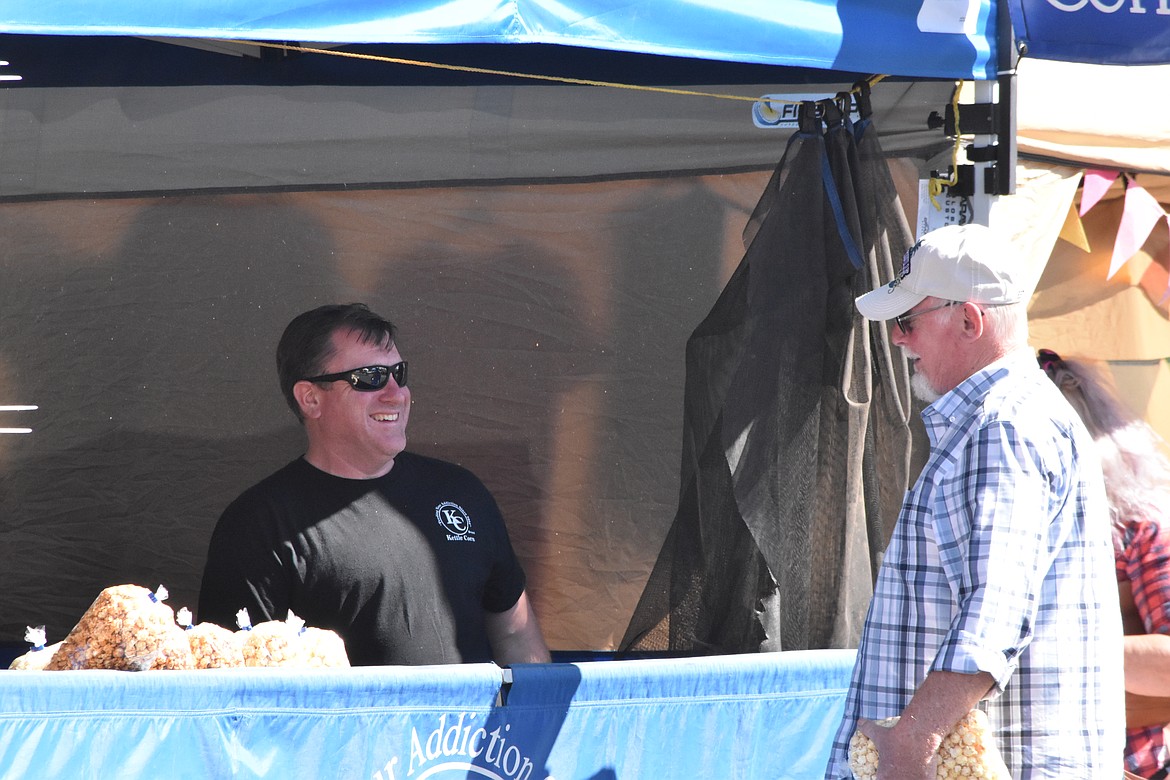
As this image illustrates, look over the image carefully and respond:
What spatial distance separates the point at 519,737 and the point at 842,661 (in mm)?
735

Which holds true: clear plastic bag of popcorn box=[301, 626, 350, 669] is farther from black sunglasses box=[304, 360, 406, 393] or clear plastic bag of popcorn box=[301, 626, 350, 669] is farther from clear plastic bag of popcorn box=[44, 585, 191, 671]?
black sunglasses box=[304, 360, 406, 393]

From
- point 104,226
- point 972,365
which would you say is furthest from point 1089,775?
point 104,226

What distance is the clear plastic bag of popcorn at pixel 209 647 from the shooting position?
229 cm

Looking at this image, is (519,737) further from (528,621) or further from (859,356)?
(859,356)

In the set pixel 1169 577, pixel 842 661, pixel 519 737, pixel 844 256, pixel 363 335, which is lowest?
pixel 519 737

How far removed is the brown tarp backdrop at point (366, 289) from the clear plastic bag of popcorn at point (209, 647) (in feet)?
4.10

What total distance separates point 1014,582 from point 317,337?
1.87 metres

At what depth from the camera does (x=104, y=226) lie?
3467mm

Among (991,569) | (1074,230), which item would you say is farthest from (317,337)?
(1074,230)

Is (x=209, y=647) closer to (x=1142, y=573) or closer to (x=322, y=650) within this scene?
(x=322, y=650)

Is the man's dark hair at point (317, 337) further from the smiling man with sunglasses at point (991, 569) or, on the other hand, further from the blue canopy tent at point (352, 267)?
the smiling man with sunglasses at point (991, 569)

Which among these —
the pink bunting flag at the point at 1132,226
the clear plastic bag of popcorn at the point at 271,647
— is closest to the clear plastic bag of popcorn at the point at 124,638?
the clear plastic bag of popcorn at the point at 271,647

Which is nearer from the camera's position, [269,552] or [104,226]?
[269,552]

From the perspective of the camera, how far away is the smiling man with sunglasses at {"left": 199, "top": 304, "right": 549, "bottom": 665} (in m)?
2.74
